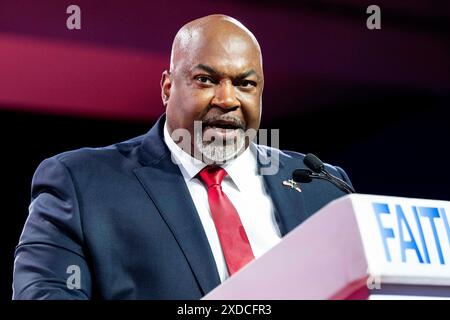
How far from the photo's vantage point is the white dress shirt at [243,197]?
167 cm

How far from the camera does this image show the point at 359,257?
38.2 inches

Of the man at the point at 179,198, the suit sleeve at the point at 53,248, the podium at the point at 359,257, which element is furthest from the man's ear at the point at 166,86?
the podium at the point at 359,257

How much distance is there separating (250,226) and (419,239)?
2.21 feet

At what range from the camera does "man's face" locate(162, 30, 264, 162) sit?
5.67 ft

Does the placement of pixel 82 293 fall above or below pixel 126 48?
below

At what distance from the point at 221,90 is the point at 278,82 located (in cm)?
65

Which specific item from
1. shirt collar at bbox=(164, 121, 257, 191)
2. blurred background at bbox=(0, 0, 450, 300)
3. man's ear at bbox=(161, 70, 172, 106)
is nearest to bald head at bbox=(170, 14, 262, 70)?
man's ear at bbox=(161, 70, 172, 106)

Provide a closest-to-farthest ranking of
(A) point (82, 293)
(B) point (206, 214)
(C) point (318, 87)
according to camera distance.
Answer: (A) point (82, 293) → (B) point (206, 214) → (C) point (318, 87)

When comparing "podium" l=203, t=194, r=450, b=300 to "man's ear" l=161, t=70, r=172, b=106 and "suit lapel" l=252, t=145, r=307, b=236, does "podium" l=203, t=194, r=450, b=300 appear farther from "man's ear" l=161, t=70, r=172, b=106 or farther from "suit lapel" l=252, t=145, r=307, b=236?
"man's ear" l=161, t=70, r=172, b=106

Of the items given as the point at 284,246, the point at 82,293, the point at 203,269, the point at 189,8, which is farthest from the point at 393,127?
the point at 284,246

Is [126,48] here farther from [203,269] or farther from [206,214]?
[203,269]

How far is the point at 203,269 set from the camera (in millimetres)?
1523

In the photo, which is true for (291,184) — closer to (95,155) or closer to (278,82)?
(95,155)

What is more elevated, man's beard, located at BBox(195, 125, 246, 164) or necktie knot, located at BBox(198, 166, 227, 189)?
man's beard, located at BBox(195, 125, 246, 164)
